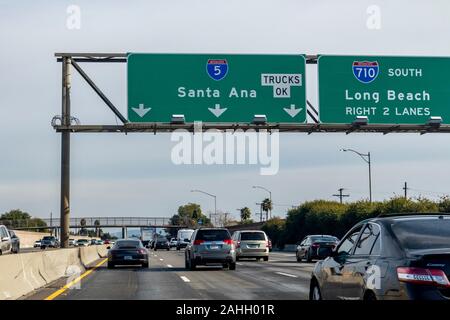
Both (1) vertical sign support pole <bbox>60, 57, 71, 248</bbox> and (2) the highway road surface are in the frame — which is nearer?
(2) the highway road surface

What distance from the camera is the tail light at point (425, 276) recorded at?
8.02m

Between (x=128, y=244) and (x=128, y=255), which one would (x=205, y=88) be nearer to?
(x=128, y=244)

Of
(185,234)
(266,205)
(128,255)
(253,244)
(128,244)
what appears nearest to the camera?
(128,255)

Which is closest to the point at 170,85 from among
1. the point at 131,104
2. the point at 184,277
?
the point at 131,104

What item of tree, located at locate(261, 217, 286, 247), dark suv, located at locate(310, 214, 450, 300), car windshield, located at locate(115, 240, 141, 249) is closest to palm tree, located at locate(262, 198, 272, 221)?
tree, located at locate(261, 217, 286, 247)

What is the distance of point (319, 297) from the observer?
11312 mm

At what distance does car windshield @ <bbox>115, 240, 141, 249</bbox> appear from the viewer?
3166cm

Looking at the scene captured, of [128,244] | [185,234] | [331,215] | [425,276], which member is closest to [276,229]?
[185,234]

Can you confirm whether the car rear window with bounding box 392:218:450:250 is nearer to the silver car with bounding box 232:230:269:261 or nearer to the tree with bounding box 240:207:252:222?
the silver car with bounding box 232:230:269:261

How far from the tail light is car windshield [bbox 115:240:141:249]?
2426 centimetres

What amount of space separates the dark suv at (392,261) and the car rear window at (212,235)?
18.7 metres

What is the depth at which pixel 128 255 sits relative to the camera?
31516 mm

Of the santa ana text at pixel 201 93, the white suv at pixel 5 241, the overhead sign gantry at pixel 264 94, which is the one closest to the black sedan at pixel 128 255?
the overhead sign gantry at pixel 264 94

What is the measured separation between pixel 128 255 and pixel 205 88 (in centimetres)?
794
